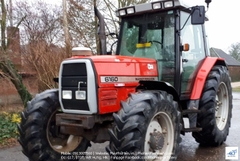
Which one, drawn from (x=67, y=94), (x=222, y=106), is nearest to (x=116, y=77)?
(x=67, y=94)

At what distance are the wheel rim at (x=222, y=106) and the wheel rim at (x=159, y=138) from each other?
1.96 metres

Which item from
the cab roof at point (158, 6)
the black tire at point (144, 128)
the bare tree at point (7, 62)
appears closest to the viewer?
the black tire at point (144, 128)

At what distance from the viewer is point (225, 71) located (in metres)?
5.54

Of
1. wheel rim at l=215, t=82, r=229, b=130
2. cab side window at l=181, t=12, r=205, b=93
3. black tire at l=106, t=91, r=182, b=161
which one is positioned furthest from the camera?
wheel rim at l=215, t=82, r=229, b=130

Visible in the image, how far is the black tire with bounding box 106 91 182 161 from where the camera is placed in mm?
3262

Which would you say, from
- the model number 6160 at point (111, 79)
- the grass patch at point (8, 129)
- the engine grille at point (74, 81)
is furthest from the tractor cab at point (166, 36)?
Result: the grass patch at point (8, 129)

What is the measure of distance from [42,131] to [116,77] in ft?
4.20

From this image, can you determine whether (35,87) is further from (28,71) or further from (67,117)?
(67,117)

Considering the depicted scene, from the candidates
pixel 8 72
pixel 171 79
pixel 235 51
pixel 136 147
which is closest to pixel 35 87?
pixel 8 72

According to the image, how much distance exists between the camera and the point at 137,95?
3.60 m

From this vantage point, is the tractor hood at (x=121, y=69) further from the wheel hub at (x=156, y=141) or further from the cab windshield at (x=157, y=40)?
the wheel hub at (x=156, y=141)

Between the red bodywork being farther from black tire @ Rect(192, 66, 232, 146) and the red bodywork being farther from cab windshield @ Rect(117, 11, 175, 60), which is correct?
black tire @ Rect(192, 66, 232, 146)

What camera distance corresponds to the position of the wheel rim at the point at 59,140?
13.8 feet

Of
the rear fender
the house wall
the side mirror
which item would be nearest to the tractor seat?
the side mirror
